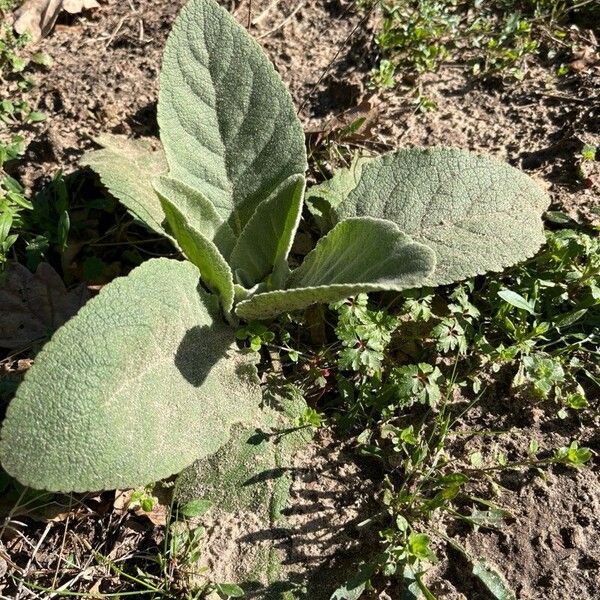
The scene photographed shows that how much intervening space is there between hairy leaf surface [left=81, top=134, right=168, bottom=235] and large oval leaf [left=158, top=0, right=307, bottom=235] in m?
0.15

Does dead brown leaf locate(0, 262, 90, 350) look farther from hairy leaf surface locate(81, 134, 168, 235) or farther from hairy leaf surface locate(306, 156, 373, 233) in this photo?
hairy leaf surface locate(306, 156, 373, 233)

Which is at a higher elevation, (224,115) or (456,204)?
(224,115)

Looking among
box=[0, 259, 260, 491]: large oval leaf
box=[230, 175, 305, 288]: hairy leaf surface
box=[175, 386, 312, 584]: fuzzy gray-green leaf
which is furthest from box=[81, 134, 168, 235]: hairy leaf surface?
box=[175, 386, 312, 584]: fuzzy gray-green leaf

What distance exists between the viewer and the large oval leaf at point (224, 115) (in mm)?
1912

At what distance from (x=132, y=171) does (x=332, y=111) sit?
866 millimetres

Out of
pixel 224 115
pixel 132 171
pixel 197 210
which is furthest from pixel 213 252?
pixel 132 171

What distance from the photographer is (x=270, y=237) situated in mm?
1912

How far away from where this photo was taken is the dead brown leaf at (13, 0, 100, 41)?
2.77m

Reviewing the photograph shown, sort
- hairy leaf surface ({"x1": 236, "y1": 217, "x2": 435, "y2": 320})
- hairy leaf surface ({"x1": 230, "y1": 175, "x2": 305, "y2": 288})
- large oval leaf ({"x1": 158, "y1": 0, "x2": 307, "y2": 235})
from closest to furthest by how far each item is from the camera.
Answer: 1. hairy leaf surface ({"x1": 236, "y1": 217, "x2": 435, "y2": 320})
2. hairy leaf surface ({"x1": 230, "y1": 175, "x2": 305, "y2": 288})
3. large oval leaf ({"x1": 158, "y1": 0, "x2": 307, "y2": 235})

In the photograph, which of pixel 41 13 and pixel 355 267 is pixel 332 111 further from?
pixel 41 13

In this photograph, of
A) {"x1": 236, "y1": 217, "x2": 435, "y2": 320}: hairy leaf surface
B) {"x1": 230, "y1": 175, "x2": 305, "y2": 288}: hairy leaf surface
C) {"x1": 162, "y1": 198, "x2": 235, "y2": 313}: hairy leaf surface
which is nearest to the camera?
{"x1": 236, "y1": 217, "x2": 435, "y2": 320}: hairy leaf surface

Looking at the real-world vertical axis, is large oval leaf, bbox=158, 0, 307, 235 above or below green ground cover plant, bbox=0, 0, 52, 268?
above

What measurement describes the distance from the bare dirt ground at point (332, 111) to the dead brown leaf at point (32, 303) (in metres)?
0.41

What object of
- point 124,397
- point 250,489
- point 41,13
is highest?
point 41,13
